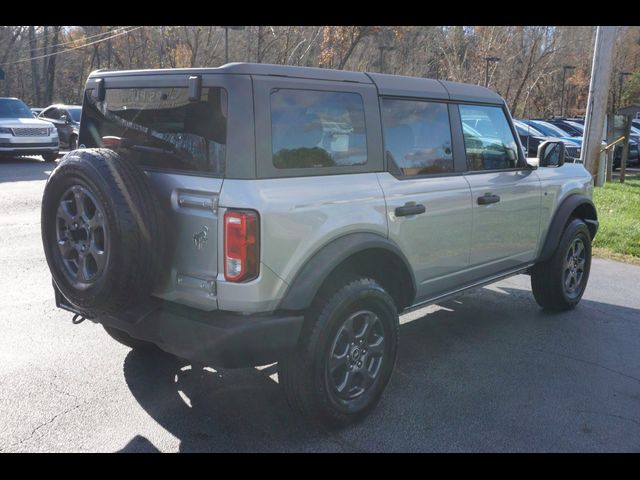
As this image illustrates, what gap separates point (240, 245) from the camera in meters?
3.07

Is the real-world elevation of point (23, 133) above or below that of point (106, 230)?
below

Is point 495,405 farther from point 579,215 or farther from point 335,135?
point 579,215

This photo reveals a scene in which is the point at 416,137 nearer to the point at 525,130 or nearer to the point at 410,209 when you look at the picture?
the point at 410,209

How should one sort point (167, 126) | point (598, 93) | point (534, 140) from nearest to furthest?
point (167, 126)
point (598, 93)
point (534, 140)

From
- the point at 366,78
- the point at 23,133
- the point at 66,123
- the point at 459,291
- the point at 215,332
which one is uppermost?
the point at 366,78

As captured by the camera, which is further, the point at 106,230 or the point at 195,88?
the point at 195,88

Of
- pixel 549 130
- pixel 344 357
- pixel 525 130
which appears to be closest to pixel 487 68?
pixel 549 130


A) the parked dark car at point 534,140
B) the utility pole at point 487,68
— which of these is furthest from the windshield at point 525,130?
the utility pole at point 487,68

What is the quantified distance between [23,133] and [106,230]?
1603 cm

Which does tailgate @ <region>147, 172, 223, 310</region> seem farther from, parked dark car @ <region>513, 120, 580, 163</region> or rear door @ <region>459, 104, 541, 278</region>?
parked dark car @ <region>513, 120, 580, 163</region>

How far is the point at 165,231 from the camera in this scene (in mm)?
3240

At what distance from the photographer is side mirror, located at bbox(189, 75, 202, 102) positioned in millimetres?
3199

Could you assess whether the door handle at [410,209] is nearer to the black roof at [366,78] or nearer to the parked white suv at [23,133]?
the black roof at [366,78]

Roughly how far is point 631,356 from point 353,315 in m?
2.59
